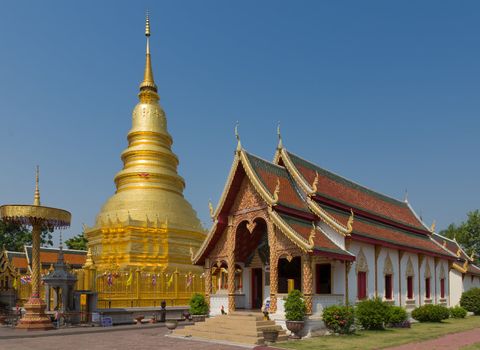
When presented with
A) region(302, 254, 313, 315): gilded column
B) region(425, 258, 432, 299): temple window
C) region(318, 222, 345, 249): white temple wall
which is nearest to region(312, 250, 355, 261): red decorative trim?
region(302, 254, 313, 315): gilded column

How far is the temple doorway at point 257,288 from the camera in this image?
23922mm

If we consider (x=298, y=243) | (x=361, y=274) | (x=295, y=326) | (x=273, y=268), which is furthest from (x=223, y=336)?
A: (x=361, y=274)

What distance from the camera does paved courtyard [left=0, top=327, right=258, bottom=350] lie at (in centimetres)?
1684

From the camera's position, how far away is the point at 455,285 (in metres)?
35.7

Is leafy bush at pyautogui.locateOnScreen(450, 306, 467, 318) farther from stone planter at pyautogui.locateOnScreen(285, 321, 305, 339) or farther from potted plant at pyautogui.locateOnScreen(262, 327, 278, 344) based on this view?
potted plant at pyautogui.locateOnScreen(262, 327, 278, 344)

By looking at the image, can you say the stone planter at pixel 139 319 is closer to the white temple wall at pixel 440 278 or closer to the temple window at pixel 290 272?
the temple window at pixel 290 272

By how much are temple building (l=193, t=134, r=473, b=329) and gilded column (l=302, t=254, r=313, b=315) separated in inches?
1.4

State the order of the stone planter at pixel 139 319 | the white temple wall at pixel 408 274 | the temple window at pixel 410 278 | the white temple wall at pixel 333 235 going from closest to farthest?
the white temple wall at pixel 333 235 < the white temple wall at pixel 408 274 < the temple window at pixel 410 278 < the stone planter at pixel 139 319

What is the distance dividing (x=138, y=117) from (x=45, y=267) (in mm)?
12861

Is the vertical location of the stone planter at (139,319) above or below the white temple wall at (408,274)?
below

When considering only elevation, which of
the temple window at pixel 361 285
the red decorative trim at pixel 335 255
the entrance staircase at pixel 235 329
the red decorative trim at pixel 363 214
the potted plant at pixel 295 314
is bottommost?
the entrance staircase at pixel 235 329

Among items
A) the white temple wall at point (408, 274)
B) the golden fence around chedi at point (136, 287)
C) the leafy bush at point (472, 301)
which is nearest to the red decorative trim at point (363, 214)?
the white temple wall at point (408, 274)

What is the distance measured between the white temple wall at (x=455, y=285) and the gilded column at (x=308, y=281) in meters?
19.1

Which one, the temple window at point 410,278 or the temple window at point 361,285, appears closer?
the temple window at point 361,285
